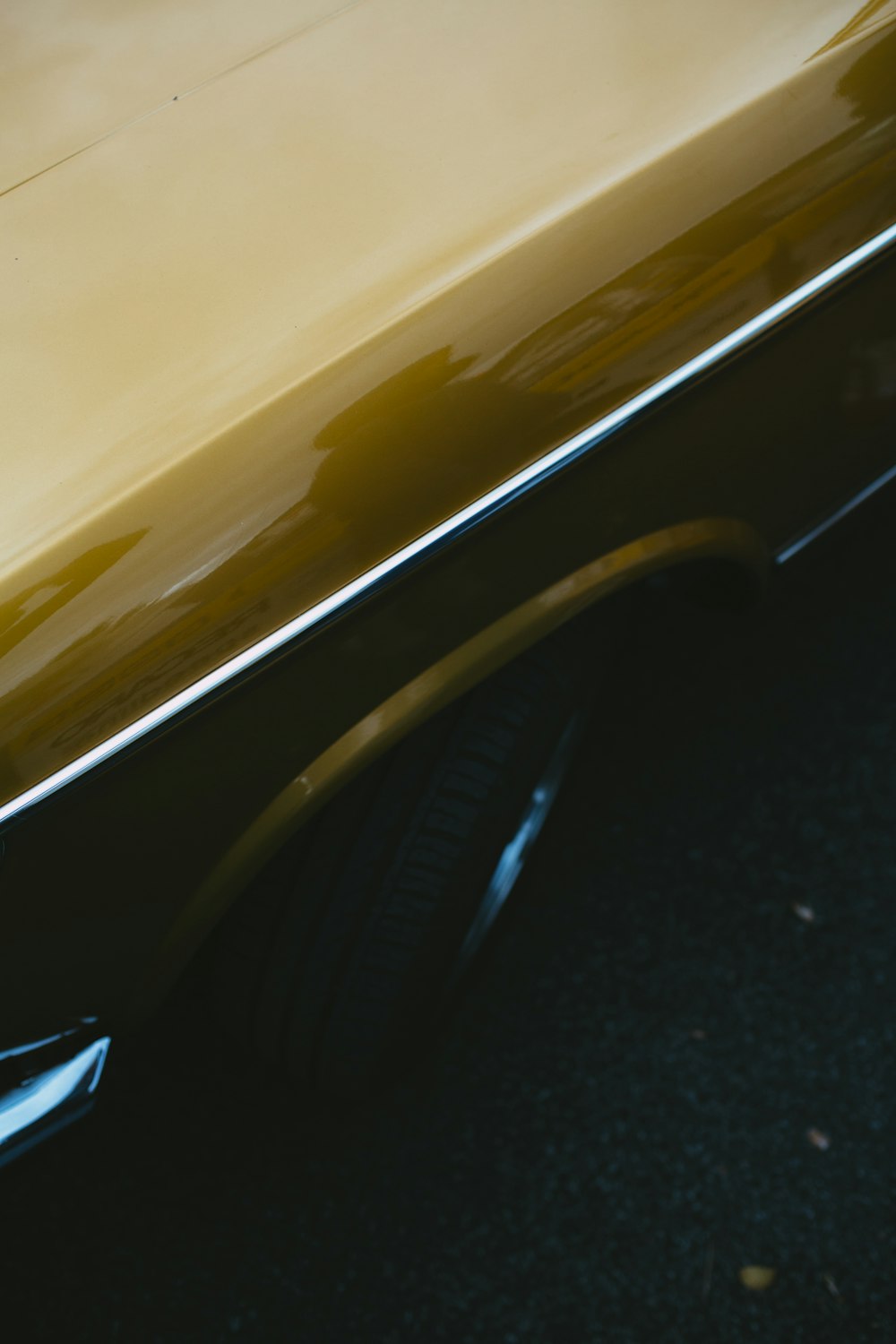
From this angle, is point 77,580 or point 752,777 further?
point 752,777

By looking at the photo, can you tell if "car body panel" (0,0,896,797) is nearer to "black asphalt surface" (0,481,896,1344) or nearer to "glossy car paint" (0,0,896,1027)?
"glossy car paint" (0,0,896,1027)

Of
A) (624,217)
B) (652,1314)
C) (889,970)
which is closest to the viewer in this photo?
(624,217)

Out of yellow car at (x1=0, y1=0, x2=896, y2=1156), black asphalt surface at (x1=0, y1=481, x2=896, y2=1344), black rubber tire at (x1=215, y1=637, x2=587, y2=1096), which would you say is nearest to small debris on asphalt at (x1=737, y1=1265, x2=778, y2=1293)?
black asphalt surface at (x1=0, y1=481, x2=896, y2=1344)

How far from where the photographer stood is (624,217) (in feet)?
3.85

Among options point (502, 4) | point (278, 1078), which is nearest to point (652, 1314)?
point (278, 1078)

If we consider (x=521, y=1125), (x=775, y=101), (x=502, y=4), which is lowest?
(x=521, y=1125)

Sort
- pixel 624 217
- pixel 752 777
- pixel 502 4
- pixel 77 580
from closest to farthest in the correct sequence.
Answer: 1. pixel 77 580
2. pixel 624 217
3. pixel 502 4
4. pixel 752 777

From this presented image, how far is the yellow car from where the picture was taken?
3.48 ft

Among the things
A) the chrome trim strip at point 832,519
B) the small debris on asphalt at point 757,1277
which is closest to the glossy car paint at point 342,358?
the chrome trim strip at point 832,519

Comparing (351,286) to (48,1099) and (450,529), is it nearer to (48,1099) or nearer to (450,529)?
(450,529)

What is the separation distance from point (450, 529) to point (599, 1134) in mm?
1077

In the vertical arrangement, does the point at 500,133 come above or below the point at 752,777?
above

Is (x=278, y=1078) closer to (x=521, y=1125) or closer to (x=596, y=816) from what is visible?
(x=521, y=1125)

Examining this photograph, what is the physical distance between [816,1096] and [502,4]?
1.63 m
